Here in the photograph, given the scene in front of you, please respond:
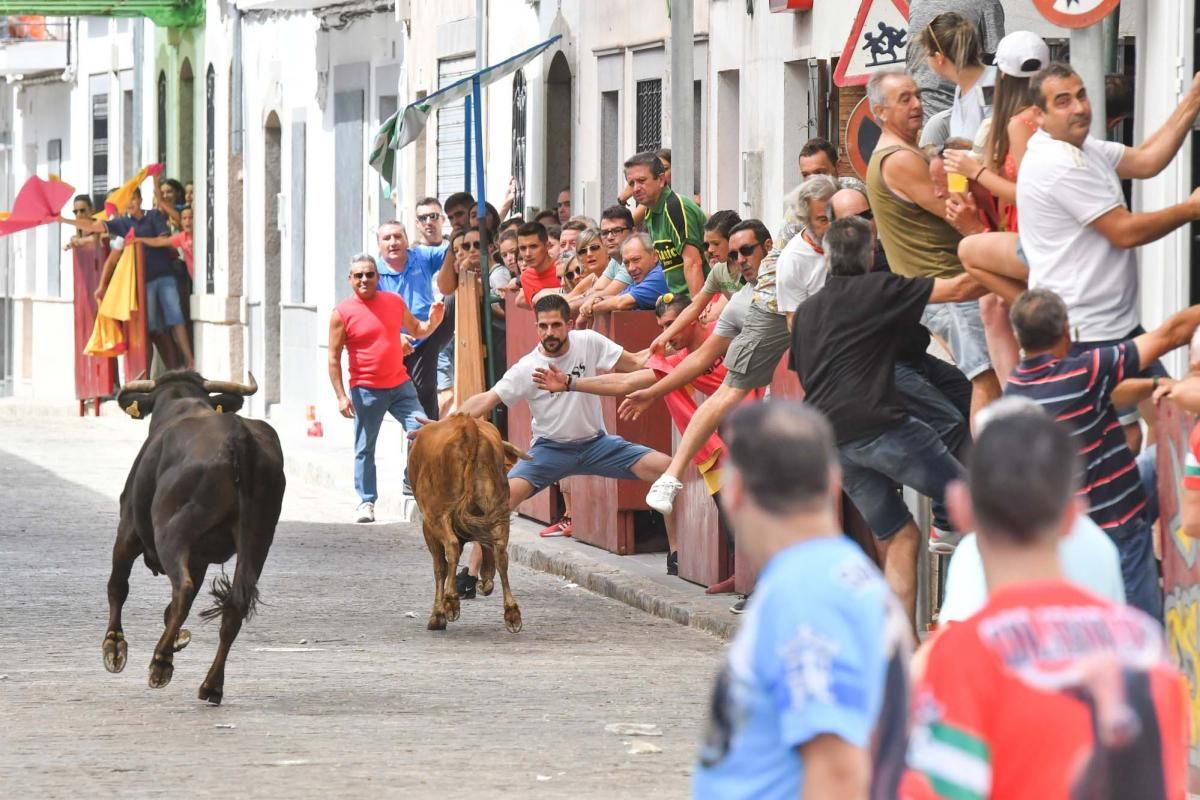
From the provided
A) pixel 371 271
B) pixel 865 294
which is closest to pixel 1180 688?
pixel 865 294

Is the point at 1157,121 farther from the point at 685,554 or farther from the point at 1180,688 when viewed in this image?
the point at 1180,688

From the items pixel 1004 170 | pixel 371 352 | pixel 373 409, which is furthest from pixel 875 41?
pixel 373 409

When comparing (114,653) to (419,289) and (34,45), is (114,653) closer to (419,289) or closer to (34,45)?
(419,289)

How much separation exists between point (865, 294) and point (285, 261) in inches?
903

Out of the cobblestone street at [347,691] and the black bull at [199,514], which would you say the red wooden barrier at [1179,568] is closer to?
the cobblestone street at [347,691]

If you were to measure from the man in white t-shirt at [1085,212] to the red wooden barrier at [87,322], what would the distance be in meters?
26.6

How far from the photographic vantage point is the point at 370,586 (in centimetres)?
1514

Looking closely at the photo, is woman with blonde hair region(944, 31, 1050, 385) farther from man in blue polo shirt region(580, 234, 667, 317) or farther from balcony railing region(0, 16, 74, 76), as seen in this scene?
balcony railing region(0, 16, 74, 76)

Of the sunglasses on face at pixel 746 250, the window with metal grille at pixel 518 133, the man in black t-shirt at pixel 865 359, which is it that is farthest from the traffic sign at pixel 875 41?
the window with metal grille at pixel 518 133

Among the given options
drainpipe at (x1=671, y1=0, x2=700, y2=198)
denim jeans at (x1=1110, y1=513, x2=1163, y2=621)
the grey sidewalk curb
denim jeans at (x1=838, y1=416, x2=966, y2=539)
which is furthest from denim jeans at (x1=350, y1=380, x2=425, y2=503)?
denim jeans at (x1=1110, y1=513, x2=1163, y2=621)

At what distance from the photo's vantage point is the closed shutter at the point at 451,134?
26.4 meters

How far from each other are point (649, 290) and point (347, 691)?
16.7 feet

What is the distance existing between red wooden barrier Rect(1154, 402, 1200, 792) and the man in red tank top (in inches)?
409

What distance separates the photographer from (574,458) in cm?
1436
